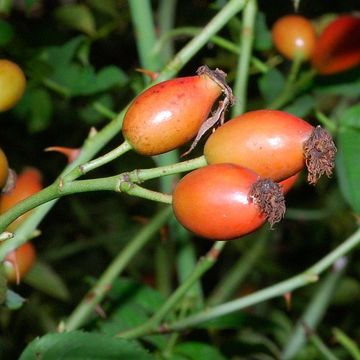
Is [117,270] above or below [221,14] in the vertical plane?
below

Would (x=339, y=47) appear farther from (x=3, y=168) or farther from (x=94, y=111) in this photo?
(x=3, y=168)

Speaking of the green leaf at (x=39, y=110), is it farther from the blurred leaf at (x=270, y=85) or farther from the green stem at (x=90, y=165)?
the green stem at (x=90, y=165)

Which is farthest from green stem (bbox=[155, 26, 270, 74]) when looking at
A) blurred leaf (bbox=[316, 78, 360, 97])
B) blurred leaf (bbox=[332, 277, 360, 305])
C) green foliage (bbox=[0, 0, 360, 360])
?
blurred leaf (bbox=[332, 277, 360, 305])

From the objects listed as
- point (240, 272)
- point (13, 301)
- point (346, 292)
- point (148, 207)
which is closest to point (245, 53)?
point (13, 301)

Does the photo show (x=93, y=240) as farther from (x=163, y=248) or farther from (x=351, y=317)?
(x=351, y=317)

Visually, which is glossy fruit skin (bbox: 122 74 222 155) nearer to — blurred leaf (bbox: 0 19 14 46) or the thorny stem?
the thorny stem

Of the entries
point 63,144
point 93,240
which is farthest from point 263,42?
point 93,240
